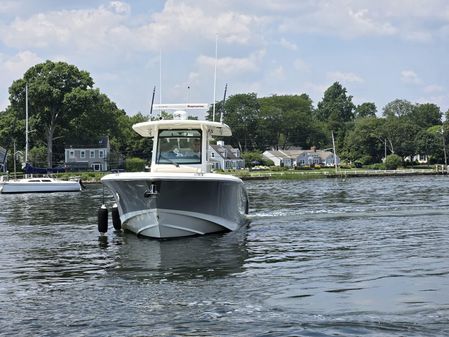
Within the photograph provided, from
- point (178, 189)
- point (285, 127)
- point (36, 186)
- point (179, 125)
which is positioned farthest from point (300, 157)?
point (178, 189)

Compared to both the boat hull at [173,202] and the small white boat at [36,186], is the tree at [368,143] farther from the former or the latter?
the boat hull at [173,202]

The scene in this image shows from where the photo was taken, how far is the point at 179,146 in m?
23.0

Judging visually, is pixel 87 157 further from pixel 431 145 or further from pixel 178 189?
pixel 178 189

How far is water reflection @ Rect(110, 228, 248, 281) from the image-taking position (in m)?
15.6

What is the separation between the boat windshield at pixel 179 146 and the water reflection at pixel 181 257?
277 centimetres

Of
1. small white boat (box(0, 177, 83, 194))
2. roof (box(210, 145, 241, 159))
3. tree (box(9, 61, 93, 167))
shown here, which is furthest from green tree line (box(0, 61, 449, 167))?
small white boat (box(0, 177, 83, 194))

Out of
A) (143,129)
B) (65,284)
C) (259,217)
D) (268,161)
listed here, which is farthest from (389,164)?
(65,284)

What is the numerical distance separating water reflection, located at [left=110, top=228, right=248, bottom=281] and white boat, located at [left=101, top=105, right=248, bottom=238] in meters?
0.49

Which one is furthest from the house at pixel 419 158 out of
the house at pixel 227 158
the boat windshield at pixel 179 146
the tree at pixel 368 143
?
the boat windshield at pixel 179 146

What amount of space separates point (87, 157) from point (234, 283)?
341 feet

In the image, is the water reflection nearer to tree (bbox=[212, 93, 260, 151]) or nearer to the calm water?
the calm water

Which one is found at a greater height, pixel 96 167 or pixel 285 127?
pixel 285 127

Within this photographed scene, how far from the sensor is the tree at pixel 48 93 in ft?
337

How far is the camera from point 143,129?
78.1 feet
